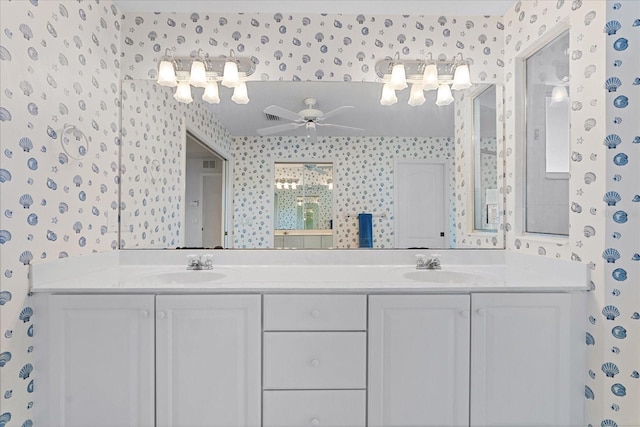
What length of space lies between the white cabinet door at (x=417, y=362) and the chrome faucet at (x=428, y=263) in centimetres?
45

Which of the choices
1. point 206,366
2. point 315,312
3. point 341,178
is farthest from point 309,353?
point 341,178

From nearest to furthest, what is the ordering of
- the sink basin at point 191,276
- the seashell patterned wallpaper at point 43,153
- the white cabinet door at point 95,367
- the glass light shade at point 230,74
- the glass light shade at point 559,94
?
the seashell patterned wallpaper at point 43,153 → the white cabinet door at point 95,367 → the glass light shade at point 559,94 → the sink basin at point 191,276 → the glass light shade at point 230,74

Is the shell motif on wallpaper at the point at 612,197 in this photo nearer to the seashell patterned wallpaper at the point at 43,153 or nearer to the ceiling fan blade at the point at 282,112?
the ceiling fan blade at the point at 282,112

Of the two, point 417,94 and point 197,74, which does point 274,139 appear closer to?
point 197,74

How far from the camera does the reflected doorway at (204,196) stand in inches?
74.7

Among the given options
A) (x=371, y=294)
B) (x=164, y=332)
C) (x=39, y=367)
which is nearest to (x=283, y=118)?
(x=371, y=294)

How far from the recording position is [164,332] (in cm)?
131

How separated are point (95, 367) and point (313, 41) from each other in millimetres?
1892

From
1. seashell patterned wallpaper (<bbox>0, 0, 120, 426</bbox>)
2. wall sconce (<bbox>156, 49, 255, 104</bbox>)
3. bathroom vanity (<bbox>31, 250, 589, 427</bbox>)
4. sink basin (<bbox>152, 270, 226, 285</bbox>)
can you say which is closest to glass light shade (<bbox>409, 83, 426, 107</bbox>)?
wall sconce (<bbox>156, 49, 255, 104</bbox>)

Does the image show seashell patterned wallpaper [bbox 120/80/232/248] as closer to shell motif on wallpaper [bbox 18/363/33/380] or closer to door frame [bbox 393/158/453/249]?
shell motif on wallpaper [bbox 18/363/33/380]

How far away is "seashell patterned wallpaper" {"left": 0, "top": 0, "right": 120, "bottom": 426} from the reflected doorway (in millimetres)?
413

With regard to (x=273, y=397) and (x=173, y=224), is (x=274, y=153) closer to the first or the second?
(x=173, y=224)

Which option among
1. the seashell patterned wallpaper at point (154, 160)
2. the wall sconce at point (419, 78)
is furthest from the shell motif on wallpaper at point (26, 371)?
the wall sconce at point (419, 78)

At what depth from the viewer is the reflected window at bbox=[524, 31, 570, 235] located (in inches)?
60.1
